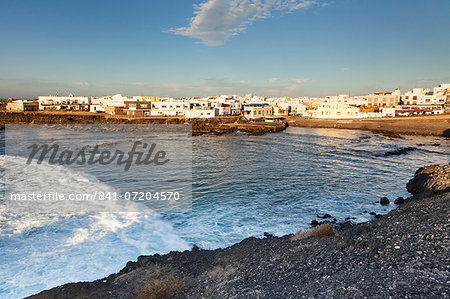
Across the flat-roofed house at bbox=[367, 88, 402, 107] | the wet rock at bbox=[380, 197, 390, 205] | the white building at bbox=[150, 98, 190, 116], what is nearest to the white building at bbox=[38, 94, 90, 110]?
the white building at bbox=[150, 98, 190, 116]

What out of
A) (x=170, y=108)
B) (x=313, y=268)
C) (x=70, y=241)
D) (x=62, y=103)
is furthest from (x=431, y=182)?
(x=62, y=103)

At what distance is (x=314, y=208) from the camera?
42.1 feet

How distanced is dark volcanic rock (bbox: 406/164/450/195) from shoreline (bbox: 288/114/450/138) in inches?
1236

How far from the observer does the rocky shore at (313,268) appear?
15.7 ft

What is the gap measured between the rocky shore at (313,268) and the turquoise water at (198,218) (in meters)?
1.31

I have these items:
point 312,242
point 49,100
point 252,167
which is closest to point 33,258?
point 312,242

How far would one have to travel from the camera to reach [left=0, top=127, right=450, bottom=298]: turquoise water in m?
8.18

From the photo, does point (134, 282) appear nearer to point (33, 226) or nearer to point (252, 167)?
point (33, 226)

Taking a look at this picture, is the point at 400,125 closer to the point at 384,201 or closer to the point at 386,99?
the point at 386,99

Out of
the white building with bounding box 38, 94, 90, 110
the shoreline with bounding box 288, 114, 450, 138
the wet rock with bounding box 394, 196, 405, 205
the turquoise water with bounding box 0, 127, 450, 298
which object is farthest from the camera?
the white building with bounding box 38, 94, 90, 110

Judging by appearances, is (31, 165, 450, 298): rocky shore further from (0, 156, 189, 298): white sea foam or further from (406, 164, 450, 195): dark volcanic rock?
(406, 164, 450, 195): dark volcanic rock

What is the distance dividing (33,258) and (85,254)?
4.65ft

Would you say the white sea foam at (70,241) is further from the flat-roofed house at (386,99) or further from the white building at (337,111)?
the flat-roofed house at (386,99)

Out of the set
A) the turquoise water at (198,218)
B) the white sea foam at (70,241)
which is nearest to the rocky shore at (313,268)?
the white sea foam at (70,241)
